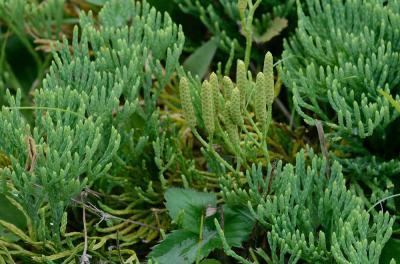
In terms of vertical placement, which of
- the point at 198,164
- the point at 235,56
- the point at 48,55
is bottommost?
the point at 198,164

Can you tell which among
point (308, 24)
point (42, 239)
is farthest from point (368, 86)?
point (42, 239)

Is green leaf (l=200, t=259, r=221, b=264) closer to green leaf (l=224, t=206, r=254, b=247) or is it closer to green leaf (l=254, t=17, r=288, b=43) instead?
green leaf (l=224, t=206, r=254, b=247)

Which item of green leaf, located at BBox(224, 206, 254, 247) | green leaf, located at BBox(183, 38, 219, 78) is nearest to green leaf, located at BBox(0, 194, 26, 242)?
green leaf, located at BBox(224, 206, 254, 247)

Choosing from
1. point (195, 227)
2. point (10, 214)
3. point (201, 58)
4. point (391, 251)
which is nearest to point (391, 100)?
point (391, 251)

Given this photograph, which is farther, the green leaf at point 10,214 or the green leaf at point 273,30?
the green leaf at point 273,30

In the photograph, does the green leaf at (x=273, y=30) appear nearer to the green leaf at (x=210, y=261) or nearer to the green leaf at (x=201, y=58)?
the green leaf at (x=201, y=58)

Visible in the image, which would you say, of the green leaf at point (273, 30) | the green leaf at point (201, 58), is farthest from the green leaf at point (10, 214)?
the green leaf at point (273, 30)

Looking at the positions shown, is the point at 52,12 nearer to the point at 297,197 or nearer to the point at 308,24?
the point at 308,24
